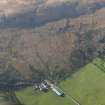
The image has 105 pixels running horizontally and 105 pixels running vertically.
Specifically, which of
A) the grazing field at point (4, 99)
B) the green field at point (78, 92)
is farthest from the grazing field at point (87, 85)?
the grazing field at point (4, 99)

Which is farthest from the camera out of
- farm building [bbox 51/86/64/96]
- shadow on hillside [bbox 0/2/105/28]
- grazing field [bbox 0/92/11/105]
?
shadow on hillside [bbox 0/2/105/28]

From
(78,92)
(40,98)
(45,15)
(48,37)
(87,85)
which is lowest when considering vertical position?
(40,98)

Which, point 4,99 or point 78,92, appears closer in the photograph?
point 4,99

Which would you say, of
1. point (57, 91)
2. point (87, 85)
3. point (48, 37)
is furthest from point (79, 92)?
point (48, 37)

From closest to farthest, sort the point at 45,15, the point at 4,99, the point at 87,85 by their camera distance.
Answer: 1. the point at 4,99
2. the point at 87,85
3. the point at 45,15

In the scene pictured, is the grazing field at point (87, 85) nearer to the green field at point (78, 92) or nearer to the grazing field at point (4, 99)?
the green field at point (78, 92)

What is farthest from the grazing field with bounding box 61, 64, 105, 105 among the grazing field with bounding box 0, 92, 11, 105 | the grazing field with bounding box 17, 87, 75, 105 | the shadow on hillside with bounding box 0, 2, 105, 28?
the shadow on hillside with bounding box 0, 2, 105, 28

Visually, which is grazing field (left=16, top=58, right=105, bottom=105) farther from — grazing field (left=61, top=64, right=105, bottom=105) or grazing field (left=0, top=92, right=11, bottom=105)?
grazing field (left=0, top=92, right=11, bottom=105)

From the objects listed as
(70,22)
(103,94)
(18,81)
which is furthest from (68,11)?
(103,94)

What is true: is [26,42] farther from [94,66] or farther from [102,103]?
[102,103]

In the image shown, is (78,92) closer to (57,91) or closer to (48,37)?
(57,91)

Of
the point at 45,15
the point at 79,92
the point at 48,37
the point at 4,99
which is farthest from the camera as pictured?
the point at 45,15

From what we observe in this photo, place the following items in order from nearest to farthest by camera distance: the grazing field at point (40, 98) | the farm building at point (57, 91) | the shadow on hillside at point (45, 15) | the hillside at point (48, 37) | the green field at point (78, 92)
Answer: the green field at point (78, 92) < the grazing field at point (40, 98) < the farm building at point (57, 91) < the hillside at point (48, 37) < the shadow on hillside at point (45, 15)
